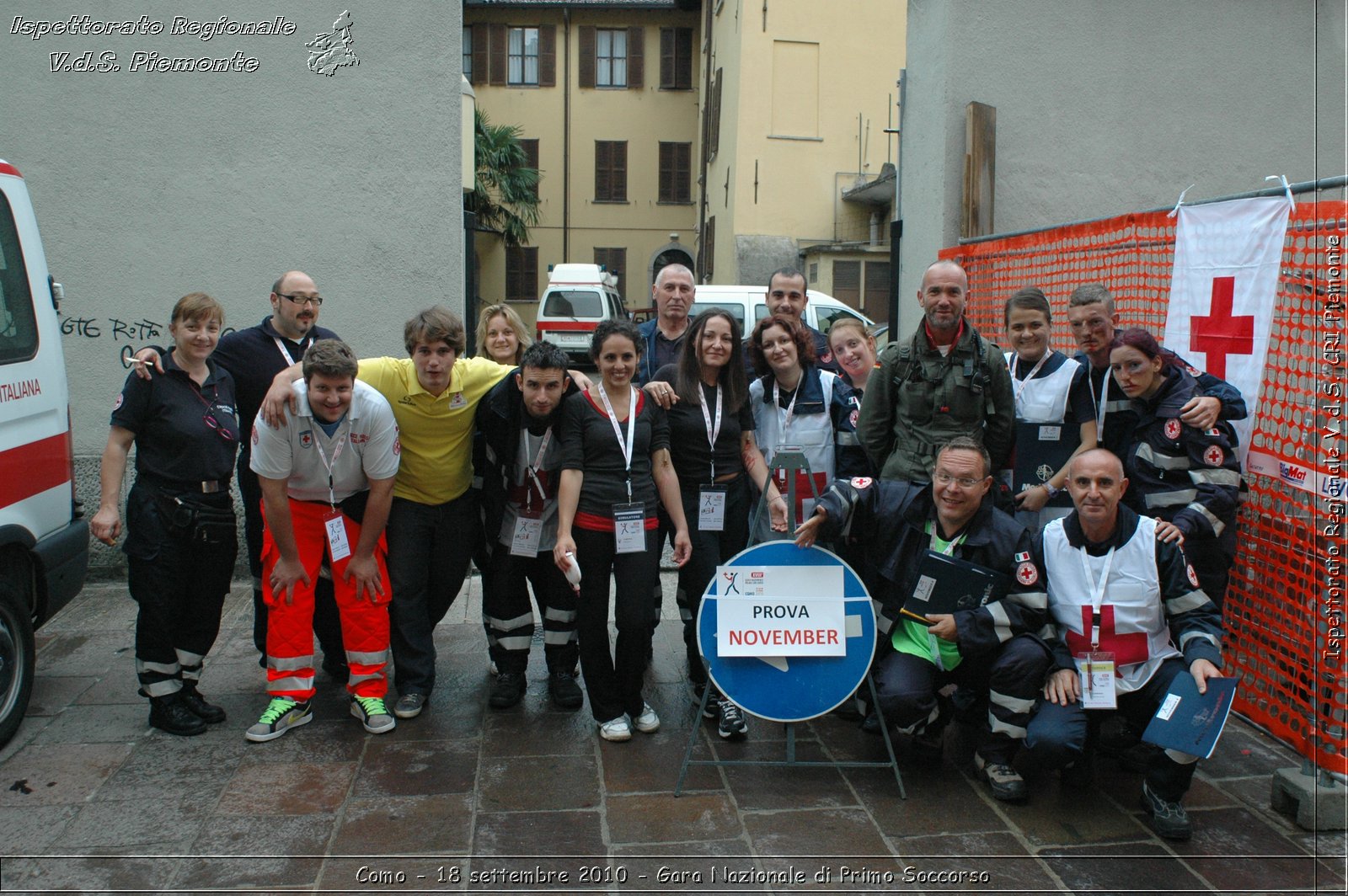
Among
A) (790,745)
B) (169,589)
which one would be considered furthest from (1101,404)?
(169,589)

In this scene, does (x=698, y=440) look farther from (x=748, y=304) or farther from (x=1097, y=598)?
(x=748, y=304)

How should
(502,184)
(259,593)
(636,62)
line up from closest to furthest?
(259,593) → (502,184) → (636,62)

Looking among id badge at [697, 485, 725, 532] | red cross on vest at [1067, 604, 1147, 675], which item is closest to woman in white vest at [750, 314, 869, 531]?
id badge at [697, 485, 725, 532]

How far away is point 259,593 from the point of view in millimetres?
5109

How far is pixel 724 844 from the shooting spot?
3.61 meters

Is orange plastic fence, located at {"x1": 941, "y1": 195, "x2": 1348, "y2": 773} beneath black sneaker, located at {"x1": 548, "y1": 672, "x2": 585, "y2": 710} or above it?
above

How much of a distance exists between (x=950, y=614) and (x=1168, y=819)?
100 centimetres

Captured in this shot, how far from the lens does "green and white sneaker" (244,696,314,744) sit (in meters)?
4.47

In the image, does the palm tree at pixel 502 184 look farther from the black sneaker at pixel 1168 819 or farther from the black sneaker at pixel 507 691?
the black sneaker at pixel 1168 819

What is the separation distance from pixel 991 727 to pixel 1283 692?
4.51 feet

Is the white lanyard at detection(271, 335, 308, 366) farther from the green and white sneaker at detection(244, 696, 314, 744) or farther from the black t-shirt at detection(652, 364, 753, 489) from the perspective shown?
the black t-shirt at detection(652, 364, 753, 489)

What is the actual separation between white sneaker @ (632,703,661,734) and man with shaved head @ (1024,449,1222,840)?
5.04 ft

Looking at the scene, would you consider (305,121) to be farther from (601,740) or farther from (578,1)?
(578,1)

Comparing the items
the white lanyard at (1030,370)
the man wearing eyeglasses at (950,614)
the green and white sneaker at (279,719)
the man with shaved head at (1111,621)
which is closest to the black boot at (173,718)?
the green and white sneaker at (279,719)
